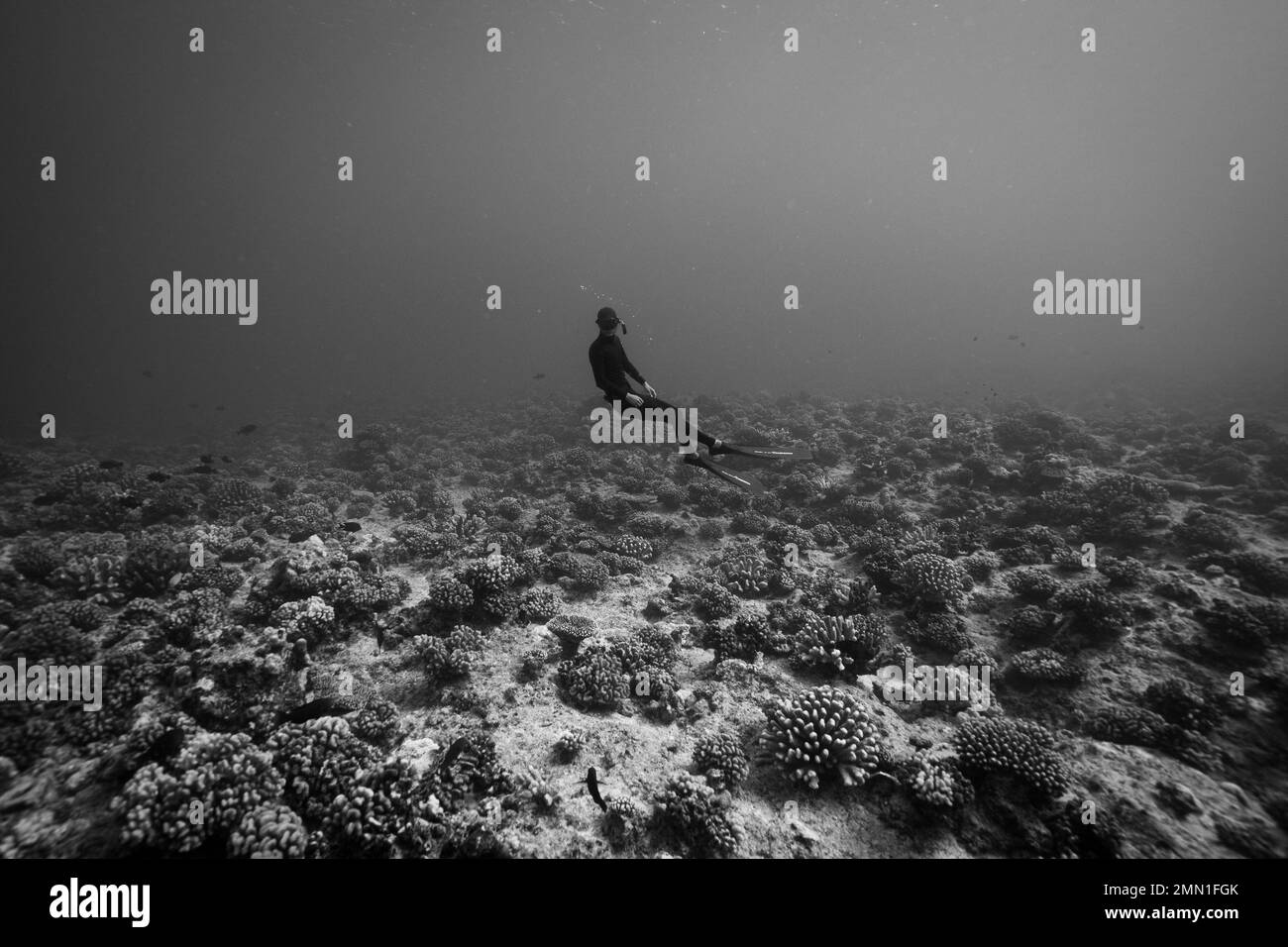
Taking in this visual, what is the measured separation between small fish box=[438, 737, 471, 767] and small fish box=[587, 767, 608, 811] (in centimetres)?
170

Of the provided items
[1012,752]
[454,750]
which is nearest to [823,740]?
[1012,752]

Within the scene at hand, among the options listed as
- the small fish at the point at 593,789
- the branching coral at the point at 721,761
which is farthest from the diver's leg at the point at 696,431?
the small fish at the point at 593,789

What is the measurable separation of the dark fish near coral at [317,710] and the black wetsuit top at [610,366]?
6.56m

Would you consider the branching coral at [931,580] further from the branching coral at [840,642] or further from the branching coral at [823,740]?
the branching coral at [823,740]

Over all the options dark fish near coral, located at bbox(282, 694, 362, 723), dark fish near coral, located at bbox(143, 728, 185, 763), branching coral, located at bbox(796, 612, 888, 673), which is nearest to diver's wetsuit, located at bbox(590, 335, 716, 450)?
branching coral, located at bbox(796, 612, 888, 673)

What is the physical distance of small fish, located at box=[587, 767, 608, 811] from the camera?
5.35 m

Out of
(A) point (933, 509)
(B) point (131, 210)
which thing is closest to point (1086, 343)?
(A) point (933, 509)

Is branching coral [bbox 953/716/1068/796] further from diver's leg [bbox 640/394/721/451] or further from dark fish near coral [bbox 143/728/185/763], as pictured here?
dark fish near coral [bbox 143/728/185/763]

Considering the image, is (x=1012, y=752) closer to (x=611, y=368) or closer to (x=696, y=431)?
(x=696, y=431)

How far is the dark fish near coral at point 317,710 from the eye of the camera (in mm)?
5863

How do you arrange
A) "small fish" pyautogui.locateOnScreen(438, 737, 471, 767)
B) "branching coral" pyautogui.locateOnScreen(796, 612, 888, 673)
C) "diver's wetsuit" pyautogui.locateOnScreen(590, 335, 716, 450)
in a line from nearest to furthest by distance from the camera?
"small fish" pyautogui.locateOnScreen(438, 737, 471, 767)
"branching coral" pyautogui.locateOnScreen(796, 612, 888, 673)
"diver's wetsuit" pyautogui.locateOnScreen(590, 335, 716, 450)

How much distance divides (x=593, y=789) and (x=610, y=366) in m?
6.93

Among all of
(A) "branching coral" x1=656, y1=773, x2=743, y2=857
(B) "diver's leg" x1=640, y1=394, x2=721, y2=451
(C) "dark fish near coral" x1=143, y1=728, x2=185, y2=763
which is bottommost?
(A) "branching coral" x1=656, y1=773, x2=743, y2=857

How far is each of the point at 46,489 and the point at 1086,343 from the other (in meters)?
121
